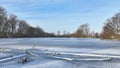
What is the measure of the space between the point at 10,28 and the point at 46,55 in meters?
20.8

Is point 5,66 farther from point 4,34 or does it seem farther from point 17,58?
point 4,34

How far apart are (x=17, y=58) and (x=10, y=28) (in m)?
20.9

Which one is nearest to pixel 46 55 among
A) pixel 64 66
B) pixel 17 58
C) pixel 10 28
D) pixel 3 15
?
pixel 17 58

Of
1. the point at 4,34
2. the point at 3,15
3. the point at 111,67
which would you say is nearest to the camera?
the point at 111,67

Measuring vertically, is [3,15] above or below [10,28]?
above

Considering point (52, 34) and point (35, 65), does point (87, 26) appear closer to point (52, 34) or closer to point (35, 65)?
point (52, 34)

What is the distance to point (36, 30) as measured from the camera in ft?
75.9

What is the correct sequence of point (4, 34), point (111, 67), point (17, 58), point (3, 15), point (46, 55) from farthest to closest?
1. point (3, 15)
2. point (4, 34)
3. point (46, 55)
4. point (17, 58)
5. point (111, 67)

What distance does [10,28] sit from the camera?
24.4 metres

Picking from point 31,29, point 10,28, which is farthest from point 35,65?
point 10,28

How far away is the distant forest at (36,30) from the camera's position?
2137 centimetres

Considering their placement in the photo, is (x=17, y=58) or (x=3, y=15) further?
(x=3, y=15)

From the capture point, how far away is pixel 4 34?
23000 millimetres

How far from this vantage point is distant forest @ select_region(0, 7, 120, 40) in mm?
21372
